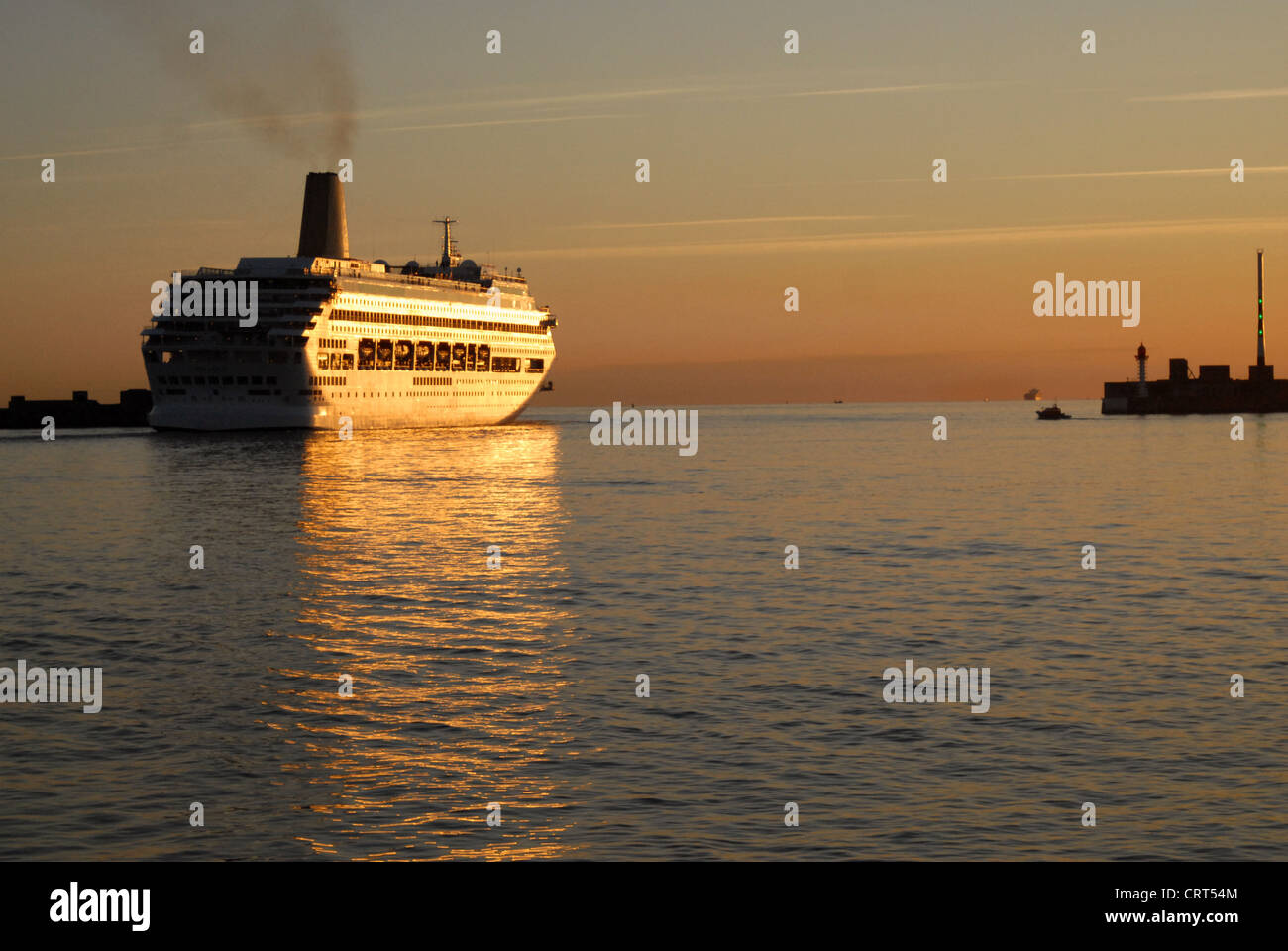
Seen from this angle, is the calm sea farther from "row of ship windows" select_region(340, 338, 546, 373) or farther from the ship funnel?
the ship funnel

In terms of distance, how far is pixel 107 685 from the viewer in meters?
21.8

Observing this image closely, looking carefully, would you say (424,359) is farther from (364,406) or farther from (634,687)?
(634,687)

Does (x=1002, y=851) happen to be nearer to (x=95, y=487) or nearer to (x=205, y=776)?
(x=205, y=776)

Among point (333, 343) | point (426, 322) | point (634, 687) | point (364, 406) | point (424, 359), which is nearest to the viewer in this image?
point (634, 687)

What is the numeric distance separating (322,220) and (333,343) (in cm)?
3235

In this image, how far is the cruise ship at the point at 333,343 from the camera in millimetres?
138875

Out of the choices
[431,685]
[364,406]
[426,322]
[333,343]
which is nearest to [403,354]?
[426,322]

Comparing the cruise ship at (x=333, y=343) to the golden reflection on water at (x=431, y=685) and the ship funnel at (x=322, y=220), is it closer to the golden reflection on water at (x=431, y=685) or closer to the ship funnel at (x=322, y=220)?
the ship funnel at (x=322, y=220)

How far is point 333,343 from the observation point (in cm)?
14712

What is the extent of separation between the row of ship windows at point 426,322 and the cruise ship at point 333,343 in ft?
0.57

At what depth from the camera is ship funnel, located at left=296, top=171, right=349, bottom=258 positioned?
173 metres
